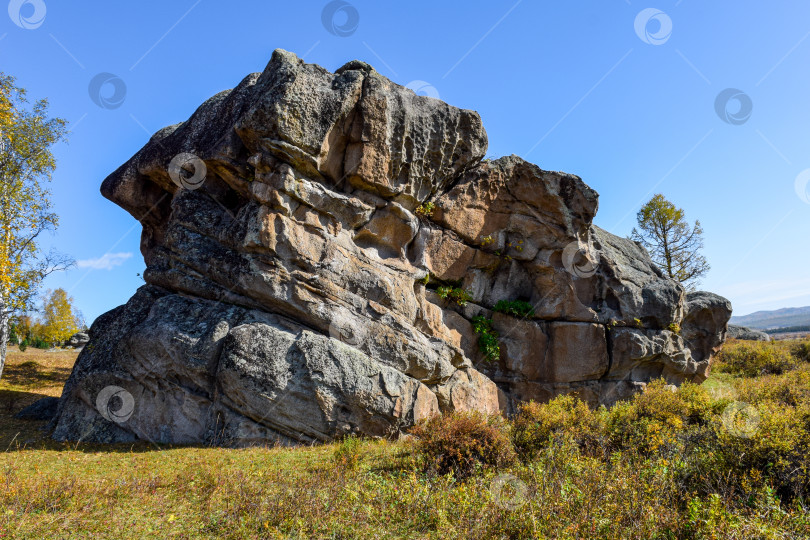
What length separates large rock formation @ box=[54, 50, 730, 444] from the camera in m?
12.5

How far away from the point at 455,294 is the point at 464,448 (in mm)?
9273

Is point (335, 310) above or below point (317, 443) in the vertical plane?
above

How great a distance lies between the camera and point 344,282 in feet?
47.2

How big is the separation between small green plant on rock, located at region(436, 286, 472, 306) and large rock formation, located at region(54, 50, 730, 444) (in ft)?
0.33

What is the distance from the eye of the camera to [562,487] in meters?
7.29

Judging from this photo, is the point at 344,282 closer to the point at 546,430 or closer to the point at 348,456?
the point at 348,456

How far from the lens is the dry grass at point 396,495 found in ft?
20.7

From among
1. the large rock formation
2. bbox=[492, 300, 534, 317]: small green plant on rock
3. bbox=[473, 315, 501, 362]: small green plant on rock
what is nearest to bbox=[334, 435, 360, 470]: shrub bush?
the large rock formation

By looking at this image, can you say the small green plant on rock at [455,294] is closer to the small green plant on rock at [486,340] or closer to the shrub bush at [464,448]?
the small green plant on rock at [486,340]

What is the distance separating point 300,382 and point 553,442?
22.8 feet

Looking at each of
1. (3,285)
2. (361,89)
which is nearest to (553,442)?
(361,89)

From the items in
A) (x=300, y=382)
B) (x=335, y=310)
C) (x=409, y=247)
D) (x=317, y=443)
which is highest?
(x=409, y=247)

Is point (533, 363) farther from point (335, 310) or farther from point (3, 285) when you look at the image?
point (3, 285)

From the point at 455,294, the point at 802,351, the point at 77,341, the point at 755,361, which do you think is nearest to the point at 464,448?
the point at 455,294
